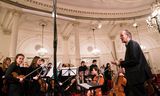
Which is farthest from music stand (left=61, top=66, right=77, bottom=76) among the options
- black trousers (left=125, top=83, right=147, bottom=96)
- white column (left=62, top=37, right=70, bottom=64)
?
white column (left=62, top=37, right=70, bottom=64)

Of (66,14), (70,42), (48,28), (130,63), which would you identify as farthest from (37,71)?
(70,42)

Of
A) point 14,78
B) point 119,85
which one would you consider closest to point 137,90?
point 119,85

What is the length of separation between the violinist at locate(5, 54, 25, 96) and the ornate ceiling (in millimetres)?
4972

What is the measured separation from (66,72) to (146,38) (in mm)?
11004

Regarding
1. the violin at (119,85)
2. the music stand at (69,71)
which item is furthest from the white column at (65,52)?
the violin at (119,85)

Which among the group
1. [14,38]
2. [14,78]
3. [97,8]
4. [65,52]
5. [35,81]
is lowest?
[35,81]

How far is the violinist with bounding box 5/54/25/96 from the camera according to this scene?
3688 mm

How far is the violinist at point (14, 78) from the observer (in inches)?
145

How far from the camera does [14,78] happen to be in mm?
3695

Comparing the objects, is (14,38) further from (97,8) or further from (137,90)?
(137,90)

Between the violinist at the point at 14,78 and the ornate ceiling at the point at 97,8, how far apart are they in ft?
16.3

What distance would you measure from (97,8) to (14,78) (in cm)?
788

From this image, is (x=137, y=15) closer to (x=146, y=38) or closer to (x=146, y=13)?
(x=146, y=13)

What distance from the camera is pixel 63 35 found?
41.8 feet
